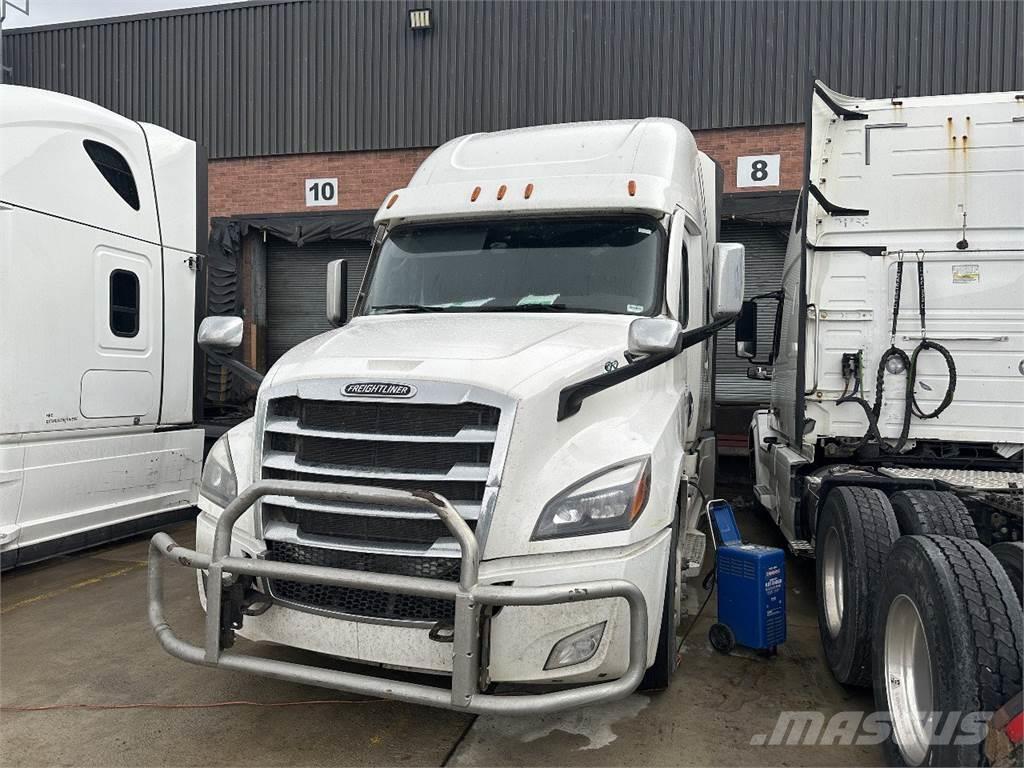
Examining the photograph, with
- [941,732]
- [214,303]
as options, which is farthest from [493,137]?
[214,303]

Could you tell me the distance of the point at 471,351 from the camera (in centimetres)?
350

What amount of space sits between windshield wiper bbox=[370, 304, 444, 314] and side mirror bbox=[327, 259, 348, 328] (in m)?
0.77

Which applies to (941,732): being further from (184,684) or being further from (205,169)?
(205,169)

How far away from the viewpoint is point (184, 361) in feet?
23.6

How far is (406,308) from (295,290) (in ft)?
32.0

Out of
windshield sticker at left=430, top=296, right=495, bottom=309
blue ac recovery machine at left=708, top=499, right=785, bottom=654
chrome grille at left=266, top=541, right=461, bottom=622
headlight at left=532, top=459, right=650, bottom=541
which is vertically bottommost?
blue ac recovery machine at left=708, top=499, right=785, bottom=654

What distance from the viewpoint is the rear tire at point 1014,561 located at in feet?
9.43

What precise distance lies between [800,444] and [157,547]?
13.8 feet

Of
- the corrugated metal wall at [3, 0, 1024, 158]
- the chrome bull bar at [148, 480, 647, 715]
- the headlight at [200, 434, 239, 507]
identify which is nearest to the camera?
the chrome bull bar at [148, 480, 647, 715]

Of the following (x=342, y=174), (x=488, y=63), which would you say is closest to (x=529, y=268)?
(x=488, y=63)

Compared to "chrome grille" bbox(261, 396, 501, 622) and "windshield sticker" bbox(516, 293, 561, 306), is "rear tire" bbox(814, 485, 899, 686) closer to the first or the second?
"windshield sticker" bbox(516, 293, 561, 306)

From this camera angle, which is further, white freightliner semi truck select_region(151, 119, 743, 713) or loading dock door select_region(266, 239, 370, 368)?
loading dock door select_region(266, 239, 370, 368)

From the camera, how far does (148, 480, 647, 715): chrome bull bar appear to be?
2818mm

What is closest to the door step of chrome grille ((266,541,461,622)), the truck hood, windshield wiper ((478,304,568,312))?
the truck hood
